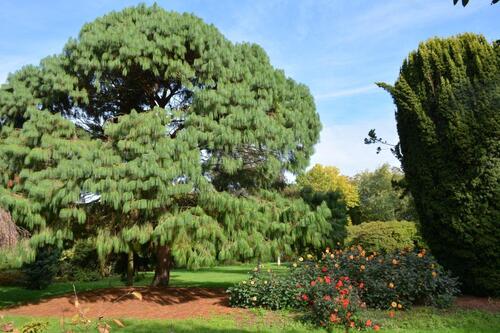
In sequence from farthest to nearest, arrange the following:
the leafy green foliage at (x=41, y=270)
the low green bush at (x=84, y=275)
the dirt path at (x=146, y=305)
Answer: the low green bush at (x=84, y=275) → the leafy green foliage at (x=41, y=270) → the dirt path at (x=146, y=305)

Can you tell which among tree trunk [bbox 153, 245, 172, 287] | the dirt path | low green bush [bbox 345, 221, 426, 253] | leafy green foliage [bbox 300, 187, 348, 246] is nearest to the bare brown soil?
the dirt path

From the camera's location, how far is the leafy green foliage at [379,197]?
40.3 m

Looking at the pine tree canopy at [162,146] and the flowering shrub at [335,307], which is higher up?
the pine tree canopy at [162,146]

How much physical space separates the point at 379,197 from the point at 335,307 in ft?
120

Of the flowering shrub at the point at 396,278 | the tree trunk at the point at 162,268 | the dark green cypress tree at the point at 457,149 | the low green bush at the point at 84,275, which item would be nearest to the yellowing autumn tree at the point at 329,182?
the low green bush at the point at 84,275

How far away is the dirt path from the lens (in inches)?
348

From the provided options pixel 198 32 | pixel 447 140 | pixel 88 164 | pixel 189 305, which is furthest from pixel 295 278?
pixel 198 32

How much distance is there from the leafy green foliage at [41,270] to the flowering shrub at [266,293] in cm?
871

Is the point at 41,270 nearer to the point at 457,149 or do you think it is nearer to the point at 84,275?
the point at 84,275

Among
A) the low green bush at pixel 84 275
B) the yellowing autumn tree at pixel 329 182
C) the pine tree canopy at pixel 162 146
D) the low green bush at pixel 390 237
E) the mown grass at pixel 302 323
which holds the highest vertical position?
the yellowing autumn tree at pixel 329 182

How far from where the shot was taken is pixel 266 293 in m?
8.95

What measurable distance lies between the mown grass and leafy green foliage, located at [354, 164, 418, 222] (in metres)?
29.4

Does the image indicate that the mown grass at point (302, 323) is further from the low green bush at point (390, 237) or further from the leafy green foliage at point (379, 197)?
the leafy green foliage at point (379, 197)

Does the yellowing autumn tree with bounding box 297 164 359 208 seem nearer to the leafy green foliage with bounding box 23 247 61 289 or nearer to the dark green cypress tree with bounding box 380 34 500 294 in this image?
the leafy green foliage with bounding box 23 247 61 289
